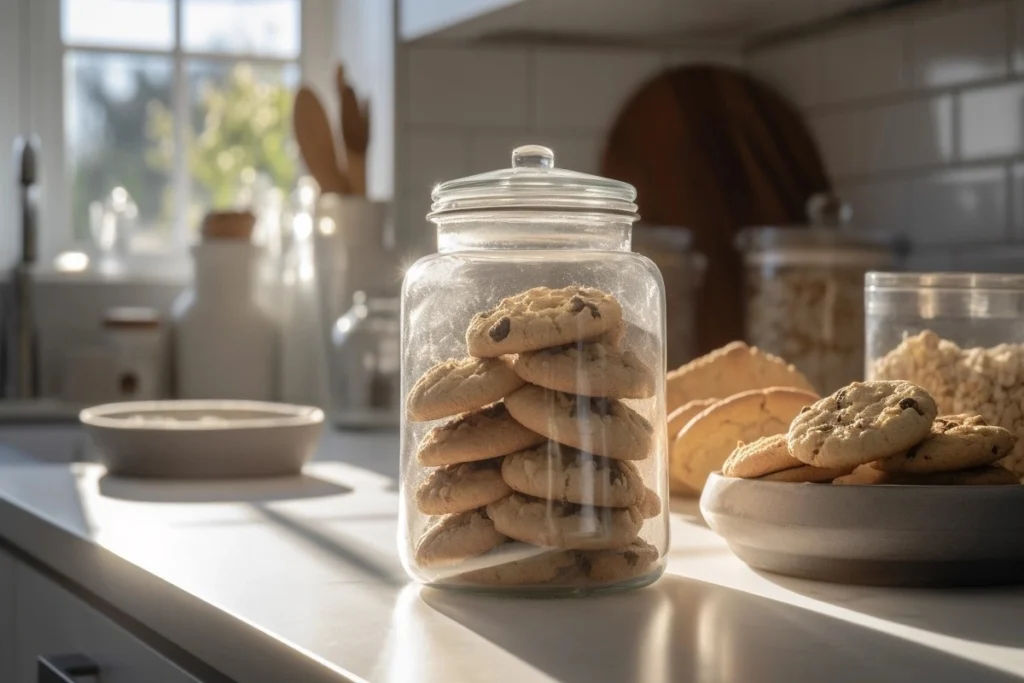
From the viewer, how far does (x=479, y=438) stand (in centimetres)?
67

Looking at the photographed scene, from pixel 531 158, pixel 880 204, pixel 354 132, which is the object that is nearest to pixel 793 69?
pixel 880 204

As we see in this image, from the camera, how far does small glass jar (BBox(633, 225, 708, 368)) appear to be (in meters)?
1.68

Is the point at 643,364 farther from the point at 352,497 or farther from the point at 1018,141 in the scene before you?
the point at 1018,141

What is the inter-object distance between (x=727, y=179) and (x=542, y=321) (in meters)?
1.33

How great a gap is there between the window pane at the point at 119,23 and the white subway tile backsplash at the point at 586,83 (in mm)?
707

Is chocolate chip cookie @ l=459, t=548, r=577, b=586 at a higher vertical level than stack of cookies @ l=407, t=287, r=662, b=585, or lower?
lower

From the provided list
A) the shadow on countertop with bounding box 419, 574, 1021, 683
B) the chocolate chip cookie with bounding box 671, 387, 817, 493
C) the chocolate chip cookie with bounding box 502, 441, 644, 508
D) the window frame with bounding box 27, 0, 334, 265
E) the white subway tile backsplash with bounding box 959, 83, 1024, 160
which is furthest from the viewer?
the window frame with bounding box 27, 0, 334, 265

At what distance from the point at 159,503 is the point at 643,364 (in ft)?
1.58


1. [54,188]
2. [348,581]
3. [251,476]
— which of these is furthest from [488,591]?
[54,188]

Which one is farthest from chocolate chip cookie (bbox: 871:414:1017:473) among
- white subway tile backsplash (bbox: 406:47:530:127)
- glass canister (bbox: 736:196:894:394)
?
white subway tile backsplash (bbox: 406:47:530:127)

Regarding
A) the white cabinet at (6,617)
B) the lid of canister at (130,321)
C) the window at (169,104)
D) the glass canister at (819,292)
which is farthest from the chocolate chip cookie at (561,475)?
the window at (169,104)

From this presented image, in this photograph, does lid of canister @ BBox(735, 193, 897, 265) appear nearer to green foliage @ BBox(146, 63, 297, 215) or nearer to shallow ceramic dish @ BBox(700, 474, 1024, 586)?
shallow ceramic dish @ BBox(700, 474, 1024, 586)

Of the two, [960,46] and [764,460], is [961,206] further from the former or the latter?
[764,460]

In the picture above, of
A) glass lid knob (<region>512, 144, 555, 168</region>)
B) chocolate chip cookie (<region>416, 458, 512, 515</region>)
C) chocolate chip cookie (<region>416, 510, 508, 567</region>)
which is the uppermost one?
glass lid knob (<region>512, 144, 555, 168</region>)
